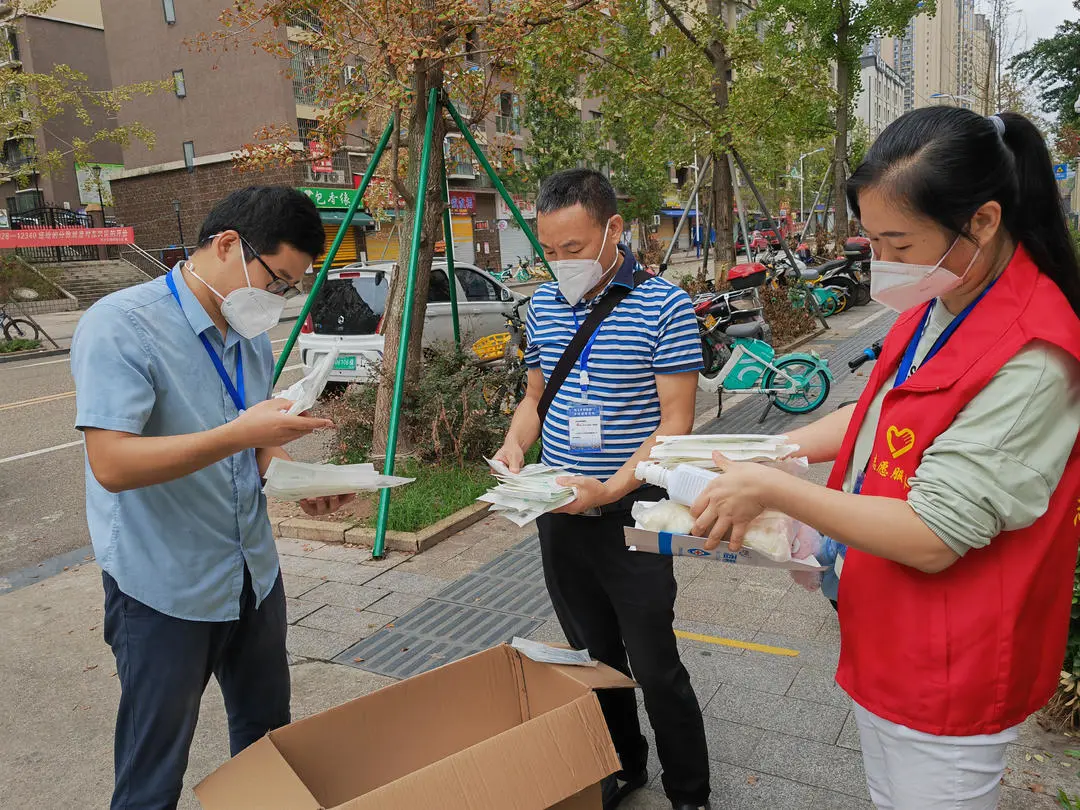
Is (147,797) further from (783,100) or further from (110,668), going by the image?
(783,100)

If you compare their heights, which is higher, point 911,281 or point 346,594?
point 911,281

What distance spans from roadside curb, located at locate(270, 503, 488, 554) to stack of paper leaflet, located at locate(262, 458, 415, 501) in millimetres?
2897

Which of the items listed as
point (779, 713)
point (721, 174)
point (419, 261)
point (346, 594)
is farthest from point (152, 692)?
point (721, 174)

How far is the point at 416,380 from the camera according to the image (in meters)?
6.12

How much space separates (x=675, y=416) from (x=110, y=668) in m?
2.89

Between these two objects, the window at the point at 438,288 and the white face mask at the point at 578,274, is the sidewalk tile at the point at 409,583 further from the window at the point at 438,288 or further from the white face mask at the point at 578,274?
the window at the point at 438,288

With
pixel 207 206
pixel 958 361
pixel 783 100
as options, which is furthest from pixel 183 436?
pixel 207 206

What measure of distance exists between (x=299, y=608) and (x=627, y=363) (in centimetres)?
263

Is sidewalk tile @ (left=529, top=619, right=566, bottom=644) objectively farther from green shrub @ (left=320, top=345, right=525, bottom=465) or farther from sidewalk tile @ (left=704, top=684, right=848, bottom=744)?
green shrub @ (left=320, top=345, right=525, bottom=465)

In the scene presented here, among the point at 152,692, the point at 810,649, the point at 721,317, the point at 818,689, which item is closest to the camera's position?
the point at 152,692

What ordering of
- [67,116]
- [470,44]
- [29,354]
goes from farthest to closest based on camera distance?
[67,116], [29,354], [470,44]

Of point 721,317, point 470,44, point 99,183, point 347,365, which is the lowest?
point 347,365

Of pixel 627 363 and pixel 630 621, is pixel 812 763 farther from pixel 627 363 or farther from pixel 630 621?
pixel 627 363

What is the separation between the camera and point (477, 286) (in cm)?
1048
